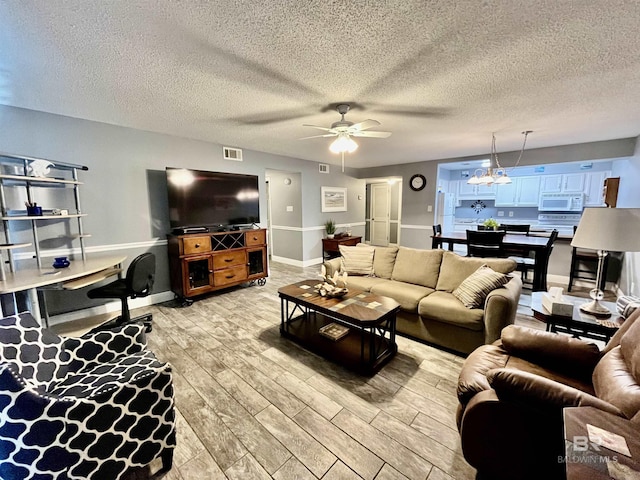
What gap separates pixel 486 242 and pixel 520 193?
12.6 ft

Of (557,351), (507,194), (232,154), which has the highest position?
(232,154)

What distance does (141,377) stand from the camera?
1.32 metres

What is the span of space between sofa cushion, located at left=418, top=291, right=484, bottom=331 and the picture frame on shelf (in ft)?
13.4

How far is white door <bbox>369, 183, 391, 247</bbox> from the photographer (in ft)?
26.5

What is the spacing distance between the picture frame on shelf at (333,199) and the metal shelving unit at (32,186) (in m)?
4.34

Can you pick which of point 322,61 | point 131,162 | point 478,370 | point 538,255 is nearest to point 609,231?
point 478,370

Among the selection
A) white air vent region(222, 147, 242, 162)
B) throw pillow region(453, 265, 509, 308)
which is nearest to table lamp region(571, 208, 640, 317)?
throw pillow region(453, 265, 509, 308)

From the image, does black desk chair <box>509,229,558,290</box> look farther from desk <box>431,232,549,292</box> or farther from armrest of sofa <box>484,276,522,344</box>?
armrest of sofa <box>484,276,522,344</box>

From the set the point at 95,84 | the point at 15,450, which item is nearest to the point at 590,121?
the point at 95,84

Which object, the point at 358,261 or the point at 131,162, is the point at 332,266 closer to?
the point at 358,261

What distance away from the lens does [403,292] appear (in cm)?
290

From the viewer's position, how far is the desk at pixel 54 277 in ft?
7.10

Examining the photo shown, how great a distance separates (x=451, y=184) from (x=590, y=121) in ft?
14.3

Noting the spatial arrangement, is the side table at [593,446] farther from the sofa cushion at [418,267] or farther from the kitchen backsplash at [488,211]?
the kitchen backsplash at [488,211]
